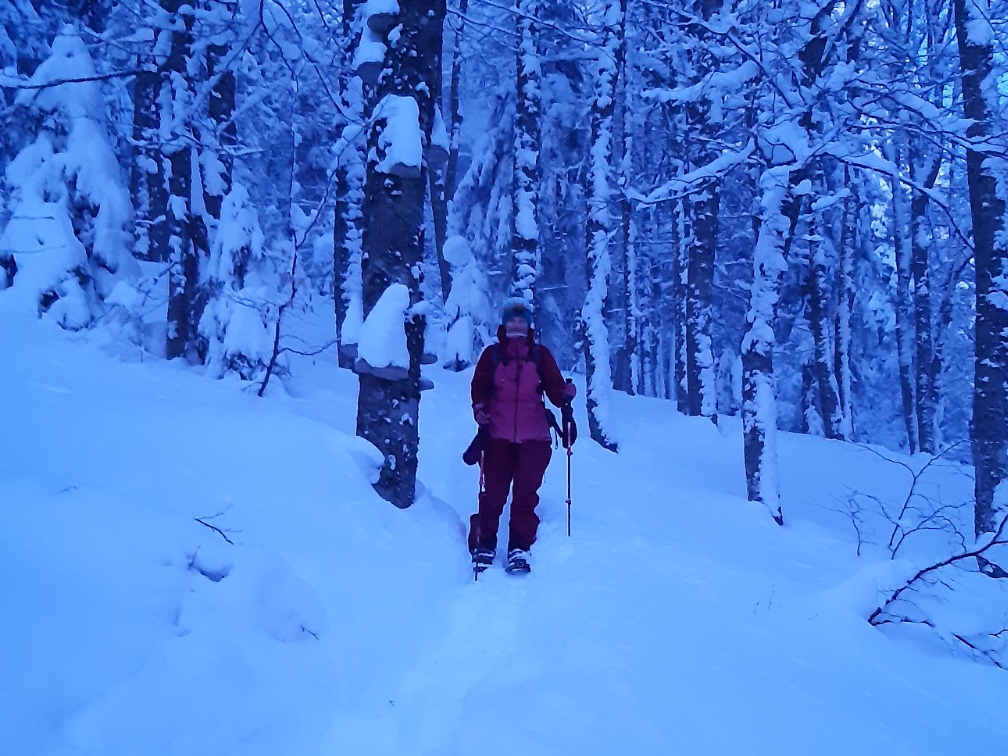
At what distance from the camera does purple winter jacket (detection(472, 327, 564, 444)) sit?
5.41 metres

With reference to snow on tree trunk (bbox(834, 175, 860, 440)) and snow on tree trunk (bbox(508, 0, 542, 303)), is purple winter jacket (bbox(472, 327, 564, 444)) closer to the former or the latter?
snow on tree trunk (bbox(508, 0, 542, 303))

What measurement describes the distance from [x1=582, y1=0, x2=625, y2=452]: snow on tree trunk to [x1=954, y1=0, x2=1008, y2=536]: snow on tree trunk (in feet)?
16.2

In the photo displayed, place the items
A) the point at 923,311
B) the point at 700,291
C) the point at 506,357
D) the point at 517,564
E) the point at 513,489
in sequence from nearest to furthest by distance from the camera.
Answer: the point at 517,564
the point at 513,489
the point at 506,357
the point at 700,291
the point at 923,311

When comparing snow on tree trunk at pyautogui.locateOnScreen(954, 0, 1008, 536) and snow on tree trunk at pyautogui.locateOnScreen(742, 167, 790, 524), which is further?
snow on tree trunk at pyautogui.locateOnScreen(742, 167, 790, 524)

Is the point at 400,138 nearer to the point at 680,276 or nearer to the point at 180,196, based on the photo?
the point at 180,196

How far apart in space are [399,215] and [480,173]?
13649 millimetres

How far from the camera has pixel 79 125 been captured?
8.95m

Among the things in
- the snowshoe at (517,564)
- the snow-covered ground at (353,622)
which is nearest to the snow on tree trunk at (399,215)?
the snow-covered ground at (353,622)

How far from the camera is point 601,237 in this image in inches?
419

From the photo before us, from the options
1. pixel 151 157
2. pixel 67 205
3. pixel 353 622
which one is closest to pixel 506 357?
pixel 353 622

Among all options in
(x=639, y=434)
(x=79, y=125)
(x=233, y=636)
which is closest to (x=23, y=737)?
(x=233, y=636)

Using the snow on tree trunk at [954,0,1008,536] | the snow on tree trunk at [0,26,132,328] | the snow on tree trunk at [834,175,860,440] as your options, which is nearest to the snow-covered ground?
the snow on tree trunk at [954,0,1008,536]

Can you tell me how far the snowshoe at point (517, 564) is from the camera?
4.79 m

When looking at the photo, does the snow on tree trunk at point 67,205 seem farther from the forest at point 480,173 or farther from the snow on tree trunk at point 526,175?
the snow on tree trunk at point 526,175
